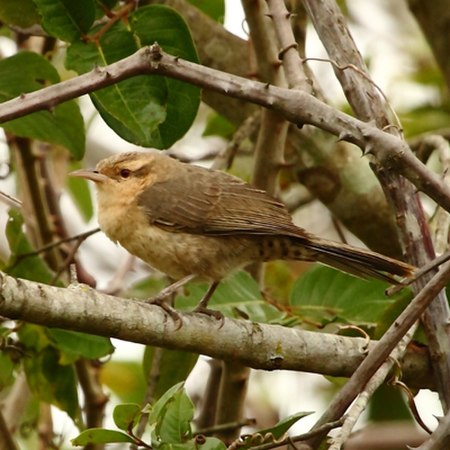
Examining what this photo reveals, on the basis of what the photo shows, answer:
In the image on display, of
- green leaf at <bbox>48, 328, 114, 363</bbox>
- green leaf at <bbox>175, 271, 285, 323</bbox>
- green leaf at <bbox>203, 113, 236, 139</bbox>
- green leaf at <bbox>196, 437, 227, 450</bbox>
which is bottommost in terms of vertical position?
green leaf at <bbox>196, 437, 227, 450</bbox>

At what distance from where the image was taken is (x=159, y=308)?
3.09 metres

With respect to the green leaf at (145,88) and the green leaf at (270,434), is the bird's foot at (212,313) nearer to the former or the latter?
the green leaf at (270,434)

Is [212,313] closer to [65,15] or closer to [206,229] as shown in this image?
[206,229]

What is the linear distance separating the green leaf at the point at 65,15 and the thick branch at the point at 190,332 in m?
1.24

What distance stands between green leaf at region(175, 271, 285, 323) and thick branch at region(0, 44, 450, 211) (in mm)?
1403

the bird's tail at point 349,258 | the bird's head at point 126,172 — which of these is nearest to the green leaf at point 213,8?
the bird's head at point 126,172

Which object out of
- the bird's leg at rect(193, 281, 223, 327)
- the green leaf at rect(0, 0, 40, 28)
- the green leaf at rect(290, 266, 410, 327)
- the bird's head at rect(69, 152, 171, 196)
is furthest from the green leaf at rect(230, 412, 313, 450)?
the green leaf at rect(0, 0, 40, 28)

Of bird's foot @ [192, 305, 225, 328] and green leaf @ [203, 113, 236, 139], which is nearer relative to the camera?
bird's foot @ [192, 305, 225, 328]

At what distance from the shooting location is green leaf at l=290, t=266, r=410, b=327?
14.4 feet

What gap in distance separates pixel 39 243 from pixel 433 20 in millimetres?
2285

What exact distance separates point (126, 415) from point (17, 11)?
193 centimetres

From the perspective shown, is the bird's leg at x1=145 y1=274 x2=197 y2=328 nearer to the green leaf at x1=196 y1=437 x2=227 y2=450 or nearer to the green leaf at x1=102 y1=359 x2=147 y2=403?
the green leaf at x1=196 y1=437 x2=227 y2=450

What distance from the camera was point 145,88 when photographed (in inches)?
152

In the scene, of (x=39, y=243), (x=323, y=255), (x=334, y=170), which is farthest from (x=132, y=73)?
(x=39, y=243)
